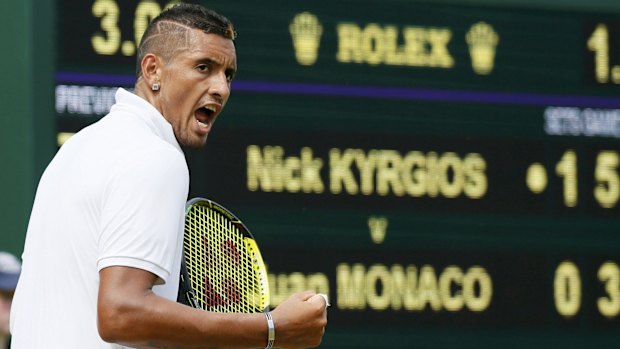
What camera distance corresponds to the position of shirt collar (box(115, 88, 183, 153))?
234 cm

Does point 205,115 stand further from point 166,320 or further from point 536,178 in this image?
point 536,178

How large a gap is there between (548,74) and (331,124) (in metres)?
0.82

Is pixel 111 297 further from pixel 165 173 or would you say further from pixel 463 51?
pixel 463 51

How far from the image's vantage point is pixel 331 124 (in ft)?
15.5

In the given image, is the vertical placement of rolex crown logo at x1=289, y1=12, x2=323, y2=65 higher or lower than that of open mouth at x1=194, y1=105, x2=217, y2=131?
higher

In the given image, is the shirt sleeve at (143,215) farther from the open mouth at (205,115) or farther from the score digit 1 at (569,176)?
the score digit 1 at (569,176)

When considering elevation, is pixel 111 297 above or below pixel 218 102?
below

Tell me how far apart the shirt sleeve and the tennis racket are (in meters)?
0.26

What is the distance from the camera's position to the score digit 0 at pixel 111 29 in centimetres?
451

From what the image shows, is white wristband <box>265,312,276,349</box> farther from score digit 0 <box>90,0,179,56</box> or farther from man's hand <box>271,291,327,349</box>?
score digit 0 <box>90,0,179,56</box>

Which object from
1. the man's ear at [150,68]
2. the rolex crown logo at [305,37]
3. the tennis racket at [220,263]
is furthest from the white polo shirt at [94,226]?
the rolex crown logo at [305,37]

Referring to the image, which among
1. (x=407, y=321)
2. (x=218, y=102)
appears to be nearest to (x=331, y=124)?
(x=407, y=321)

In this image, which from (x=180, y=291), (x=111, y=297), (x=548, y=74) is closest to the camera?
(x=111, y=297)

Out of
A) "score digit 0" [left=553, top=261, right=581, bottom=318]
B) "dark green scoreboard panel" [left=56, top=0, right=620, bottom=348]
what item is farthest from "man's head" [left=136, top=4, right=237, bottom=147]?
"score digit 0" [left=553, top=261, right=581, bottom=318]
